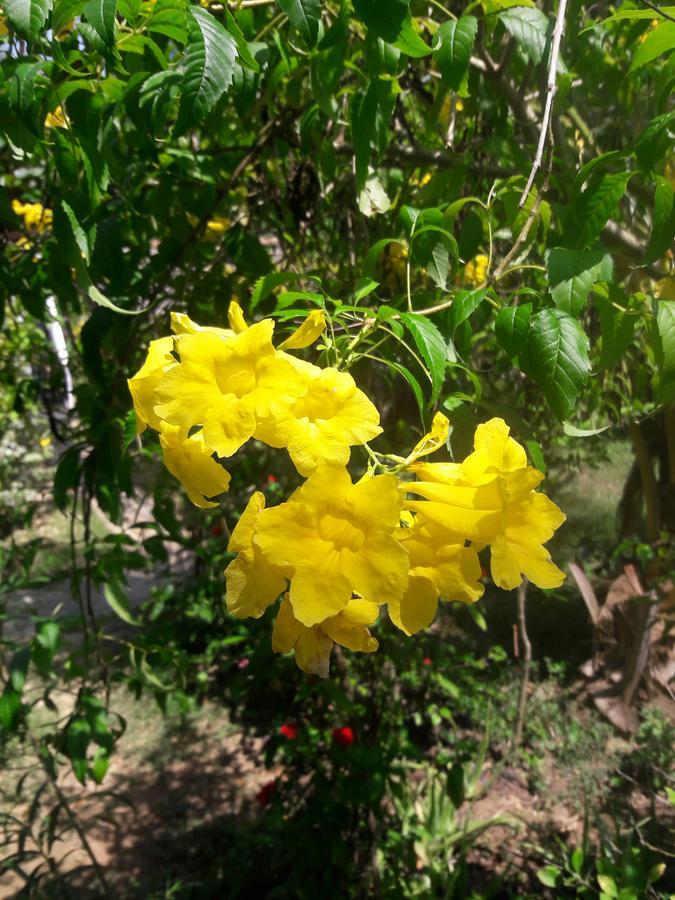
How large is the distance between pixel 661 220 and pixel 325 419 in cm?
62

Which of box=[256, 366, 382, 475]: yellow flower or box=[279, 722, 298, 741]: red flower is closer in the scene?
box=[256, 366, 382, 475]: yellow flower

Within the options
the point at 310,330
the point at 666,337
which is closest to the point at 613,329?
the point at 666,337

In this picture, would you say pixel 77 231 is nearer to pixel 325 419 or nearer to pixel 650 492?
pixel 325 419

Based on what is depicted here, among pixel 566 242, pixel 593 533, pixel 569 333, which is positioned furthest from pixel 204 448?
pixel 593 533

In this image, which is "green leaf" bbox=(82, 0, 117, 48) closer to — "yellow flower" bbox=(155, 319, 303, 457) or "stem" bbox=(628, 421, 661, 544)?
"yellow flower" bbox=(155, 319, 303, 457)

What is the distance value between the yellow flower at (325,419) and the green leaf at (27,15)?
22.6 inches

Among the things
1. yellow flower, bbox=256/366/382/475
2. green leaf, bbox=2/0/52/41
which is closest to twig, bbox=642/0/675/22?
yellow flower, bbox=256/366/382/475

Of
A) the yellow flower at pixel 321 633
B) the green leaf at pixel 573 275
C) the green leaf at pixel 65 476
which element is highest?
the green leaf at pixel 573 275

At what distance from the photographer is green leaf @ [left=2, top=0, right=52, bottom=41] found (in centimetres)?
79

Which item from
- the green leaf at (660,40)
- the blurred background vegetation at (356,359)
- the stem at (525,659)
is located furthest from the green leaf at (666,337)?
the stem at (525,659)

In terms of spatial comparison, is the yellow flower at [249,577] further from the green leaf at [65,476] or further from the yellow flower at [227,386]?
the green leaf at [65,476]

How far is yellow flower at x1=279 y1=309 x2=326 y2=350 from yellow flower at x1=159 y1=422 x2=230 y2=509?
6.7 inches

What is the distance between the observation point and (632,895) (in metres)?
2.19

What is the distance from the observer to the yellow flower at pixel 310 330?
0.80m
